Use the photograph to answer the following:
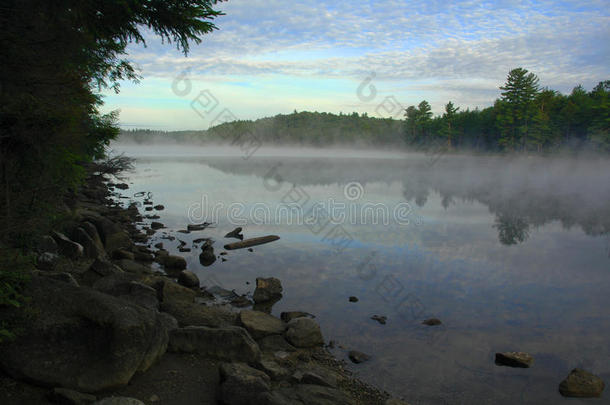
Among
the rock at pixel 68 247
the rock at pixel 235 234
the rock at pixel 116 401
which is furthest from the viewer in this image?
the rock at pixel 235 234

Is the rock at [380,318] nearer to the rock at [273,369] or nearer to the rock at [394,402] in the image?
the rock at [394,402]

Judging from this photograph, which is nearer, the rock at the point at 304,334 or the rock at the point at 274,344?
the rock at the point at 274,344

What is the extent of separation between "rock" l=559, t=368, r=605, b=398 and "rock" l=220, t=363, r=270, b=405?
6.12 meters

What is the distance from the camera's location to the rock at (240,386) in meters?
6.16

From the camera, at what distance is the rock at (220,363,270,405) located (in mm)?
6164

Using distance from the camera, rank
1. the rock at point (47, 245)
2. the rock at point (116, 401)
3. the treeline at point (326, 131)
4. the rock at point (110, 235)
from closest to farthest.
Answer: the rock at point (116, 401) < the rock at point (47, 245) < the rock at point (110, 235) < the treeline at point (326, 131)

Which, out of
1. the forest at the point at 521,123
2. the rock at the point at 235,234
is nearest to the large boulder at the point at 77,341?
the rock at the point at 235,234

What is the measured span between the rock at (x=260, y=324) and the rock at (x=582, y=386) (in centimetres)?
607

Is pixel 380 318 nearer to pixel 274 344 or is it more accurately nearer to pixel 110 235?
pixel 274 344

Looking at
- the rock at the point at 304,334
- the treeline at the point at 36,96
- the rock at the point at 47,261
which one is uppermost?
the treeline at the point at 36,96

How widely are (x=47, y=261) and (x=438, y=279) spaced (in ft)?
40.1

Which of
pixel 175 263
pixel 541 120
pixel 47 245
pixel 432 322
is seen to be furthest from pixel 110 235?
pixel 541 120

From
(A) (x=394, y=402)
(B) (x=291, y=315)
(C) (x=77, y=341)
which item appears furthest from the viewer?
(B) (x=291, y=315)

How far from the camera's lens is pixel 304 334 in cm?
944
